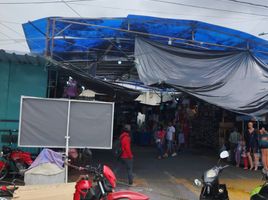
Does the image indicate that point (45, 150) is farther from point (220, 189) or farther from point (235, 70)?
point (235, 70)

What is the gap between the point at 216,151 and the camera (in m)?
24.2

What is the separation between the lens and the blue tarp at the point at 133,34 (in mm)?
14102

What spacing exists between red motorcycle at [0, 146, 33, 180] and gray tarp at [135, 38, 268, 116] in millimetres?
4132

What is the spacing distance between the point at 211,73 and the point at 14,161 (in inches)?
268

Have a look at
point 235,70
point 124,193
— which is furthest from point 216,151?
point 124,193

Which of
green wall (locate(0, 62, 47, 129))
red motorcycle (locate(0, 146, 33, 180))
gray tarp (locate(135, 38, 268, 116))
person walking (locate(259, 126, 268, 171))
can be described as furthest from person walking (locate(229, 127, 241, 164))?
red motorcycle (locate(0, 146, 33, 180))

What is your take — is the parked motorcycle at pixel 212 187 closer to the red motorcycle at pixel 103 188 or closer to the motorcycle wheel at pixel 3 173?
the red motorcycle at pixel 103 188

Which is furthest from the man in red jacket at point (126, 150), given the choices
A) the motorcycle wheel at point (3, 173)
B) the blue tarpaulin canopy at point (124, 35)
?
the blue tarpaulin canopy at point (124, 35)

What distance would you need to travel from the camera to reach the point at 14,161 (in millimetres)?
12172

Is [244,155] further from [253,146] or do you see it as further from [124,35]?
[124,35]

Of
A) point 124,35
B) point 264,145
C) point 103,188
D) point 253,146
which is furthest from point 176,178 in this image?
point 103,188

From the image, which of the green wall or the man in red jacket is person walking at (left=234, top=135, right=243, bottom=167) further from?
the green wall

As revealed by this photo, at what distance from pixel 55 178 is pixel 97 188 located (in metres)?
4.35

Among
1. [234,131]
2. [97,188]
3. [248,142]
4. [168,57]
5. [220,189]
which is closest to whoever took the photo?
[97,188]
